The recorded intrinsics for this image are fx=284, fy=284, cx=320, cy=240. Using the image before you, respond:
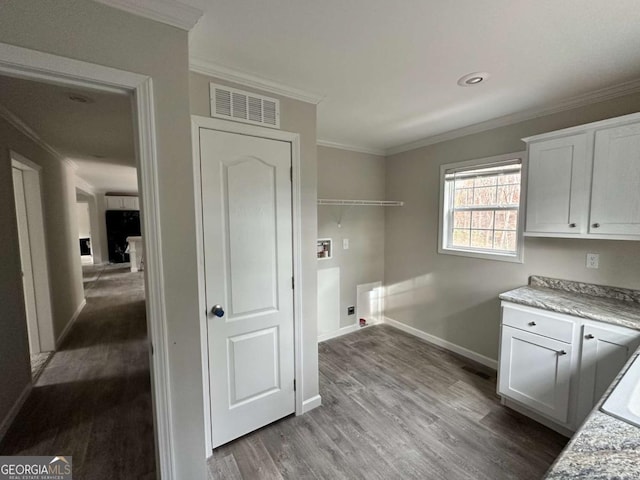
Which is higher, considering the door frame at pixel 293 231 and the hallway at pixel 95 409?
the door frame at pixel 293 231

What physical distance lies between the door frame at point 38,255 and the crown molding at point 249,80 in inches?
97.5

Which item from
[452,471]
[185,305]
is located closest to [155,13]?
[185,305]

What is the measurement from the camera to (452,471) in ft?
5.65

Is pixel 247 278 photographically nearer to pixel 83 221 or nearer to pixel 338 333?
pixel 338 333

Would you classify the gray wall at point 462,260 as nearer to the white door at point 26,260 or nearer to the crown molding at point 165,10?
the crown molding at point 165,10

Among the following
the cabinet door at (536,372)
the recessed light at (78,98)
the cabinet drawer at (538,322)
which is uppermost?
the recessed light at (78,98)

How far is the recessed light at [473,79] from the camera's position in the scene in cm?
186

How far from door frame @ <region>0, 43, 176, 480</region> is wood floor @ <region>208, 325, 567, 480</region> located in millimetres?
654

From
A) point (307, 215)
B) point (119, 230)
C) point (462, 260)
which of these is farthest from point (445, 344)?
point (119, 230)

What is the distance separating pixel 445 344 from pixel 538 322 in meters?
1.41

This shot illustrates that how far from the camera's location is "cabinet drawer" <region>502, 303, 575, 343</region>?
6.20ft

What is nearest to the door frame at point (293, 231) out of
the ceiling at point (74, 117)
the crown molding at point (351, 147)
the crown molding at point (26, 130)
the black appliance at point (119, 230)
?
the ceiling at point (74, 117)

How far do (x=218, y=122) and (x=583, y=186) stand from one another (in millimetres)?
2534

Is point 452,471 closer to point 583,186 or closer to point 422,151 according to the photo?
point 583,186
